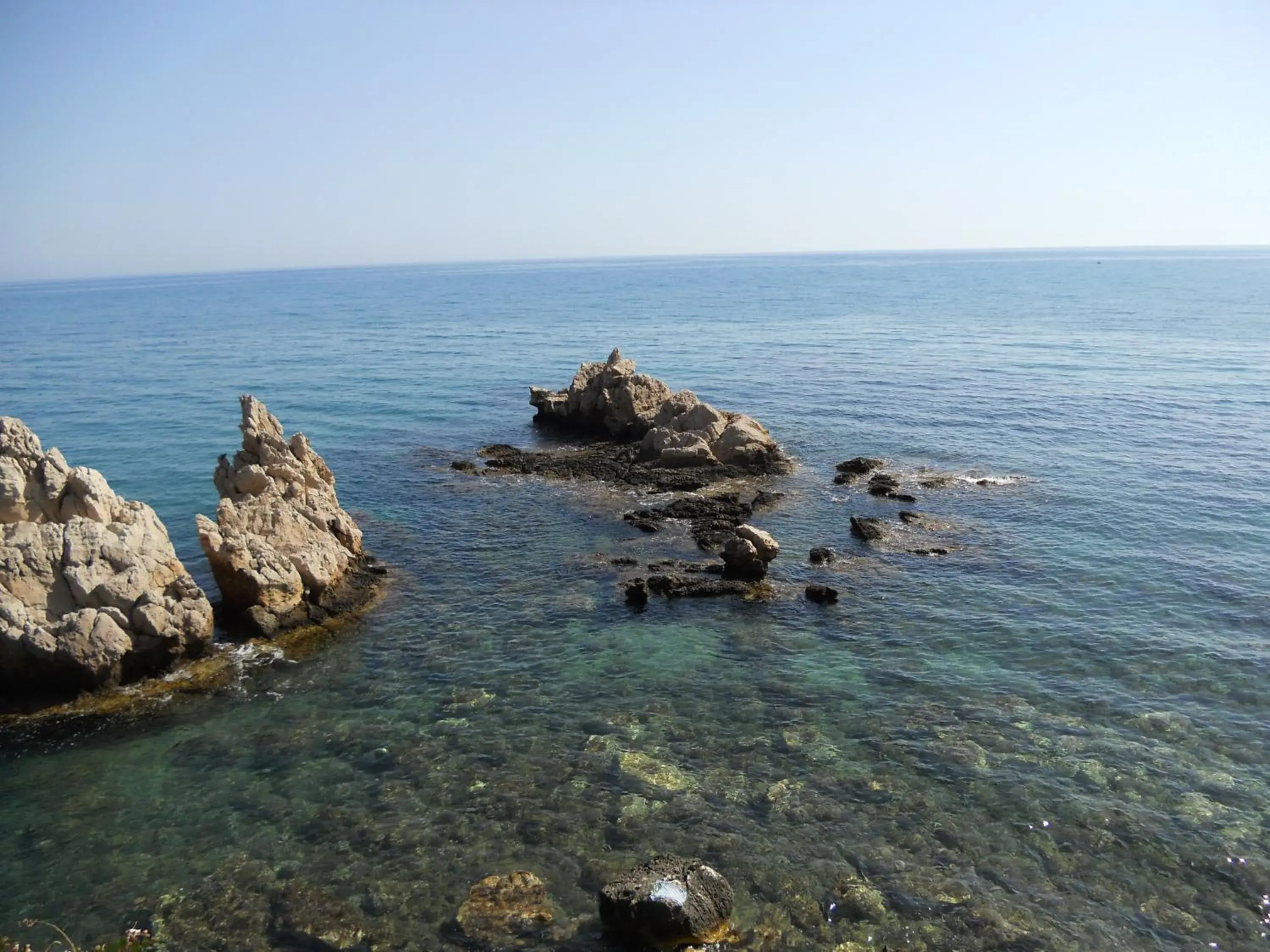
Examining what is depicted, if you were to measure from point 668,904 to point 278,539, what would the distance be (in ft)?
76.8

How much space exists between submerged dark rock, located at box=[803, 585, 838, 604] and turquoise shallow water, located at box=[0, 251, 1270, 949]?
685 millimetres

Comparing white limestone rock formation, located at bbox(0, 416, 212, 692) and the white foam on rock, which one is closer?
the white foam on rock

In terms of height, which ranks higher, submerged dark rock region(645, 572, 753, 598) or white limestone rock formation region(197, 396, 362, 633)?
white limestone rock formation region(197, 396, 362, 633)

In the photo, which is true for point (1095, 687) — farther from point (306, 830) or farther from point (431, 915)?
point (306, 830)

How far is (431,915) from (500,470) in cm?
3329

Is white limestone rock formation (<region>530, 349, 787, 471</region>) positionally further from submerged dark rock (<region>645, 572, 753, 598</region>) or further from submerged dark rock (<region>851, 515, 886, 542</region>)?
submerged dark rock (<region>645, 572, 753, 598</region>)

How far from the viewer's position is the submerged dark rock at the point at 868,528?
126 ft

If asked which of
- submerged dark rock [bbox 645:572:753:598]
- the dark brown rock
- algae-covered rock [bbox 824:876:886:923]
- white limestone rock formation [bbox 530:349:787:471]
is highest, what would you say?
white limestone rock formation [bbox 530:349:787:471]

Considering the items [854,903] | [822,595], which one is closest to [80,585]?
[854,903]

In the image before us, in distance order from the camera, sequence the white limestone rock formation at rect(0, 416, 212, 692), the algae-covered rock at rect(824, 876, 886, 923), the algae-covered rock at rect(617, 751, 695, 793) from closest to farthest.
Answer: the algae-covered rock at rect(824, 876, 886, 923), the algae-covered rock at rect(617, 751, 695, 793), the white limestone rock formation at rect(0, 416, 212, 692)

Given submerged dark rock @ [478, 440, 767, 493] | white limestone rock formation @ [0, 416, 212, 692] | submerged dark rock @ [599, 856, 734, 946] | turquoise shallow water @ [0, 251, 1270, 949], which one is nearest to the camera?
submerged dark rock @ [599, 856, 734, 946]

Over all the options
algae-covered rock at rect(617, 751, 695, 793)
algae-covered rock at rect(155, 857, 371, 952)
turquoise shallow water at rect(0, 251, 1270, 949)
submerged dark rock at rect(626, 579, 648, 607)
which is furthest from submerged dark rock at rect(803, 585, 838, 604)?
algae-covered rock at rect(155, 857, 371, 952)

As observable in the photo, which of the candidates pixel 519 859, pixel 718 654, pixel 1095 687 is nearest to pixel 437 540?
pixel 718 654

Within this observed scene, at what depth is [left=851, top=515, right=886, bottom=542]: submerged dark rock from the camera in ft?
126
